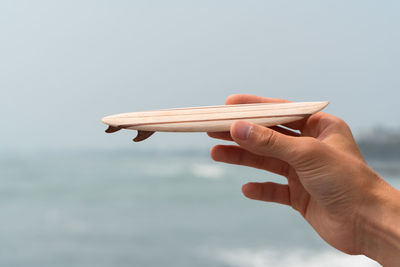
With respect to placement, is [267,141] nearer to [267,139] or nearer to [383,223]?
[267,139]

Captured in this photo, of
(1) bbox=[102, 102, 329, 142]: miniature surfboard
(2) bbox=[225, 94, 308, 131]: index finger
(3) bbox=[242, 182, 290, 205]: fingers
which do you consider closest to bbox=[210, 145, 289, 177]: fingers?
(3) bbox=[242, 182, 290, 205]: fingers

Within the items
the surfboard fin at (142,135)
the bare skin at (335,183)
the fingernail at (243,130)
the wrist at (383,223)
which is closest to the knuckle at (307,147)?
the bare skin at (335,183)

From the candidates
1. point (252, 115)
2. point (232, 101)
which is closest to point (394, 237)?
point (252, 115)

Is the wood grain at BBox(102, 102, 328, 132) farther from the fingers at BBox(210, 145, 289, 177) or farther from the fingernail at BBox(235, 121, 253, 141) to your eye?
the fingers at BBox(210, 145, 289, 177)

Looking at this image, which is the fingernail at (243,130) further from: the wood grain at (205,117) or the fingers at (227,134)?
the fingers at (227,134)

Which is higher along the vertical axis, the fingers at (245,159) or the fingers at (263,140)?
the fingers at (263,140)

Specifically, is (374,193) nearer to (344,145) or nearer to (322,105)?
(344,145)

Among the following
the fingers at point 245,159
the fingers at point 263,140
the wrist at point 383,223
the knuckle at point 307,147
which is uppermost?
the fingers at point 263,140

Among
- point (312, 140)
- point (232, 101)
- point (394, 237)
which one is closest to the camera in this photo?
point (312, 140)
